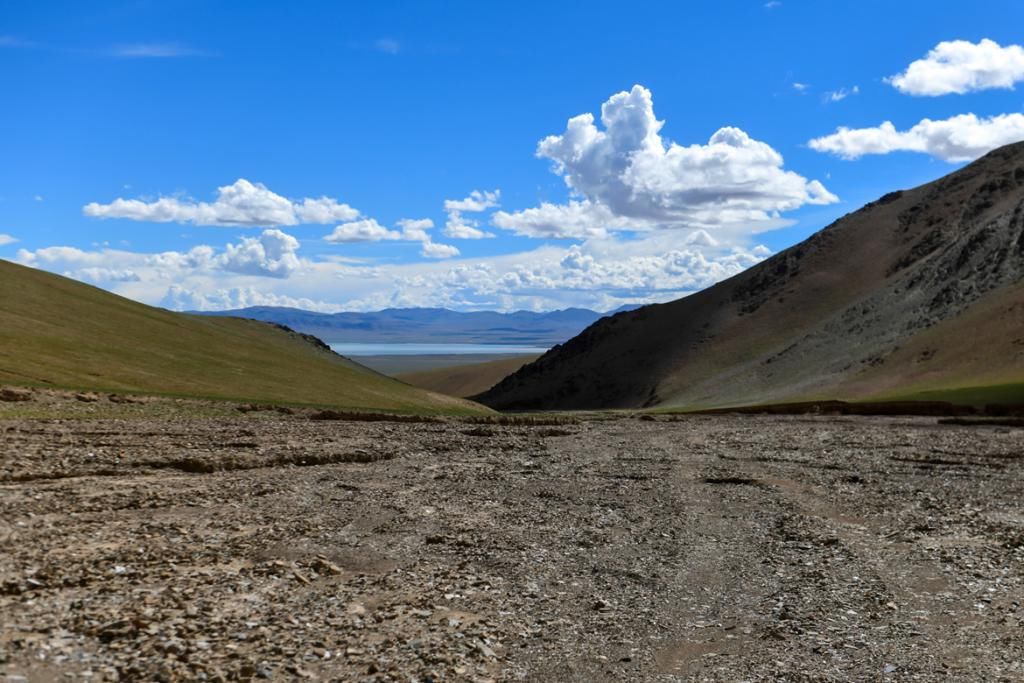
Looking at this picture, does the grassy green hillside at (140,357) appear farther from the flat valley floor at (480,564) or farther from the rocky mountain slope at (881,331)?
the rocky mountain slope at (881,331)

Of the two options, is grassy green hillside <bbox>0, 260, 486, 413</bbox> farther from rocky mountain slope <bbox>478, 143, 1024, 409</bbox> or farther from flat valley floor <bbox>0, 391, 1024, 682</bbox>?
rocky mountain slope <bbox>478, 143, 1024, 409</bbox>

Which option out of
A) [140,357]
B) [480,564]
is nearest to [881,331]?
[140,357]

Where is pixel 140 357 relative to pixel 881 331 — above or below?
below

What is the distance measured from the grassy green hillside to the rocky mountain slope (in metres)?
53.0

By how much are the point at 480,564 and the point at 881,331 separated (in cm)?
12746

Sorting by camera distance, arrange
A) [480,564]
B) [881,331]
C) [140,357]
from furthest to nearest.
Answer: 1. [881,331]
2. [140,357]
3. [480,564]

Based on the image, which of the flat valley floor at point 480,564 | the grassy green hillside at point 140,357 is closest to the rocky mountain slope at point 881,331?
the flat valley floor at point 480,564

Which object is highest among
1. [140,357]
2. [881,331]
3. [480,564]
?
[881,331]

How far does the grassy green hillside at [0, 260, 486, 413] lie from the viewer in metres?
58.1

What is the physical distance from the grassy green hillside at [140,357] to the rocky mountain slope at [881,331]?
174 feet

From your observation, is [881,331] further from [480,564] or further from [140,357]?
[480,564]

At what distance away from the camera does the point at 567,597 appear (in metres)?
17.6

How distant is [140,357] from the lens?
71.2 metres

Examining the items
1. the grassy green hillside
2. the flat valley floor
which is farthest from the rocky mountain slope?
the grassy green hillside
